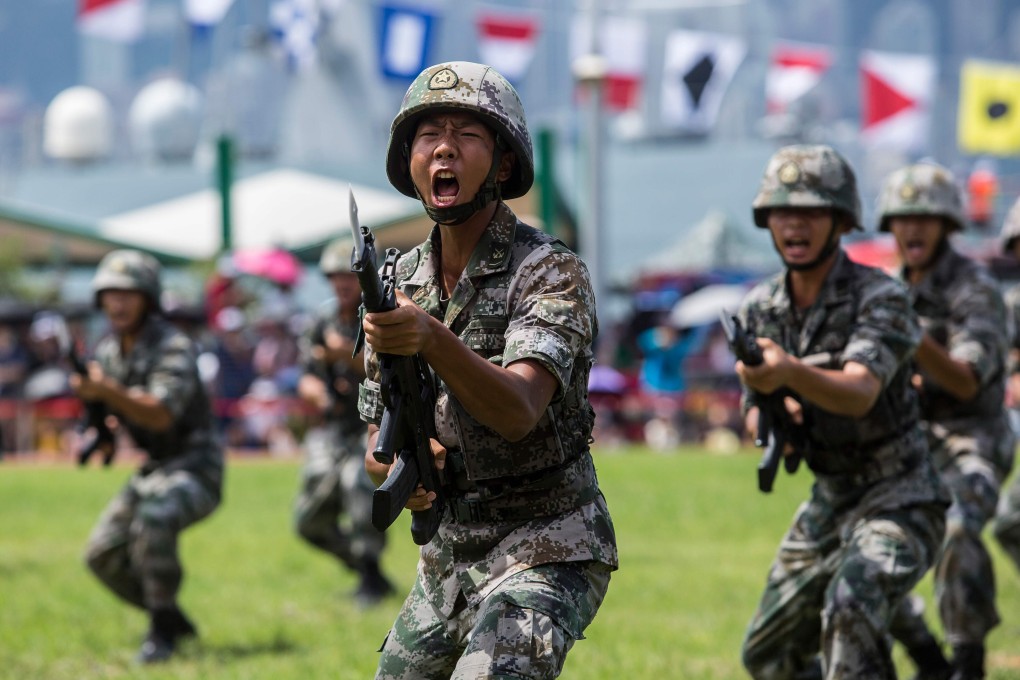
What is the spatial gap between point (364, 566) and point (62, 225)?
84.5 feet

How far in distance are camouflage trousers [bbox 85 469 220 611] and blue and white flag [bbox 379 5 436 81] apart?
2359cm

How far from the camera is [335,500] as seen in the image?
12.3m

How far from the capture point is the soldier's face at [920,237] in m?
8.70

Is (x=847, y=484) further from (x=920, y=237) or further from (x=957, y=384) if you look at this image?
(x=920, y=237)

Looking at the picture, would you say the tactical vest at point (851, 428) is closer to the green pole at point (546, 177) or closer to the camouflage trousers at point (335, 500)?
the camouflage trousers at point (335, 500)

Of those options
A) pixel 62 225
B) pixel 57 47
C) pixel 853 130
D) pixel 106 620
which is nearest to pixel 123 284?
pixel 106 620

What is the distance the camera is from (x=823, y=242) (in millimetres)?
7086

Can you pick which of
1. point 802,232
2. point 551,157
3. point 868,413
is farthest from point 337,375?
point 551,157

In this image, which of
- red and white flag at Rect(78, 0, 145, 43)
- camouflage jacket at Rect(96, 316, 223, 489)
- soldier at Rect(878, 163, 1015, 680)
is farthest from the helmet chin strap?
red and white flag at Rect(78, 0, 145, 43)

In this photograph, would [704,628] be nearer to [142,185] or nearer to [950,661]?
[950,661]

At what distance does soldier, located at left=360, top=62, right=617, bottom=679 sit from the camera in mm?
4902

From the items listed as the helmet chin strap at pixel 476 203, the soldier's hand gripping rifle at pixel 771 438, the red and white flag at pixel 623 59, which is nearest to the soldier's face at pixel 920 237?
the soldier's hand gripping rifle at pixel 771 438

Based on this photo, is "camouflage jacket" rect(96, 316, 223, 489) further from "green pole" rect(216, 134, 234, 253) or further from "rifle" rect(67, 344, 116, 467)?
"green pole" rect(216, 134, 234, 253)

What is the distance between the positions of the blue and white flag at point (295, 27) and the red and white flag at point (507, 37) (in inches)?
497
